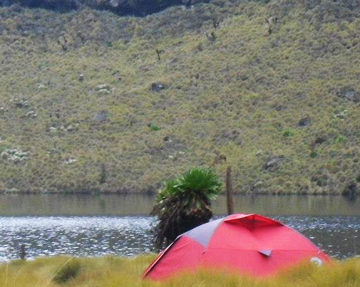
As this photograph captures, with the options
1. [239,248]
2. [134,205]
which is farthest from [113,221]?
[239,248]

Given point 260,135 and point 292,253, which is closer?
point 292,253

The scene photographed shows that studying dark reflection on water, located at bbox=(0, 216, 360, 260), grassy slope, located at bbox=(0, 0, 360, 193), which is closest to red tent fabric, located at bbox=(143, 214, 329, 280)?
dark reflection on water, located at bbox=(0, 216, 360, 260)

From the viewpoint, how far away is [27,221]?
72.4 meters

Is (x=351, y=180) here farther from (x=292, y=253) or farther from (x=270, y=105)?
(x=292, y=253)

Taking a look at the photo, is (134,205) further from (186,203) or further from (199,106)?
(186,203)

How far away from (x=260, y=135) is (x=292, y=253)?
8205cm

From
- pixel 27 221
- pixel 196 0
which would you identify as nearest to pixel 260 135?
pixel 27 221

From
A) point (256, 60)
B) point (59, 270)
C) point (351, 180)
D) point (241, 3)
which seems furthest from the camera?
point (241, 3)

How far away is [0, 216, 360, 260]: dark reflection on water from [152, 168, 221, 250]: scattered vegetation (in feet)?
48.5

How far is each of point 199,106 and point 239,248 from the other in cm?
9109

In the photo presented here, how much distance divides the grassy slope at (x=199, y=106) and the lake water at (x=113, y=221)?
12.7 ft

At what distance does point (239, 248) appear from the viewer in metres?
20.1

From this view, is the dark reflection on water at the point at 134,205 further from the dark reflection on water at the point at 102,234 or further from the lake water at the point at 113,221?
the dark reflection on water at the point at 102,234

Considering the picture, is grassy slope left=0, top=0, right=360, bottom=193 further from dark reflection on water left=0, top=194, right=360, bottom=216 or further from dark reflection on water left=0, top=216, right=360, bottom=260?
dark reflection on water left=0, top=216, right=360, bottom=260
